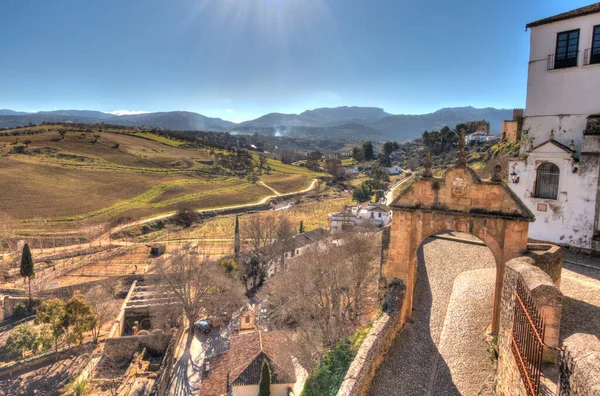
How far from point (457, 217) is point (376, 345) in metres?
4.47

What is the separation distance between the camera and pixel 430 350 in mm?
9883

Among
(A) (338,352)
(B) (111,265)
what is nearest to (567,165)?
(A) (338,352)

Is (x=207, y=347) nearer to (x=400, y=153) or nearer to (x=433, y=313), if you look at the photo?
(x=433, y=313)

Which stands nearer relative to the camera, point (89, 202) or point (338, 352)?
point (338, 352)

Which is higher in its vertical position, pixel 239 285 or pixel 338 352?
pixel 338 352

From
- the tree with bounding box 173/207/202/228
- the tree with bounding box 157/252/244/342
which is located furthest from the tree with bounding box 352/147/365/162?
the tree with bounding box 157/252/244/342

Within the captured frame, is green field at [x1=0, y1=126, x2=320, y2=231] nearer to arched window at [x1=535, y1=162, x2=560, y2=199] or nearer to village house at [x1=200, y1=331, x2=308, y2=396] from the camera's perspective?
village house at [x1=200, y1=331, x2=308, y2=396]

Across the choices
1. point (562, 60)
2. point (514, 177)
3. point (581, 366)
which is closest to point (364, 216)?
point (514, 177)

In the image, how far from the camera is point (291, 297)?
24953 millimetres

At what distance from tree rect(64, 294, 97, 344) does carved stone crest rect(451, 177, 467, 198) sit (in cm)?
2601

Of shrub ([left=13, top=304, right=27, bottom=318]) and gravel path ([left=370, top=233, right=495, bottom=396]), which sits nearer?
gravel path ([left=370, top=233, right=495, bottom=396])

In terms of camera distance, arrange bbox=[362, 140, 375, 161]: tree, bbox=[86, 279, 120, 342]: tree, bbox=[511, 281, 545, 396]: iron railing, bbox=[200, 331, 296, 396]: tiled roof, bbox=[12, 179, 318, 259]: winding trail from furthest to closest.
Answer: bbox=[362, 140, 375, 161]: tree
bbox=[12, 179, 318, 259]: winding trail
bbox=[86, 279, 120, 342]: tree
bbox=[200, 331, 296, 396]: tiled roof
bbox=[511, 281, 545, 396]: iron railing

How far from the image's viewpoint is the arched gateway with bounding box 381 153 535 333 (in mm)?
9930

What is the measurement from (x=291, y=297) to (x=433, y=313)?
47.6 feet
